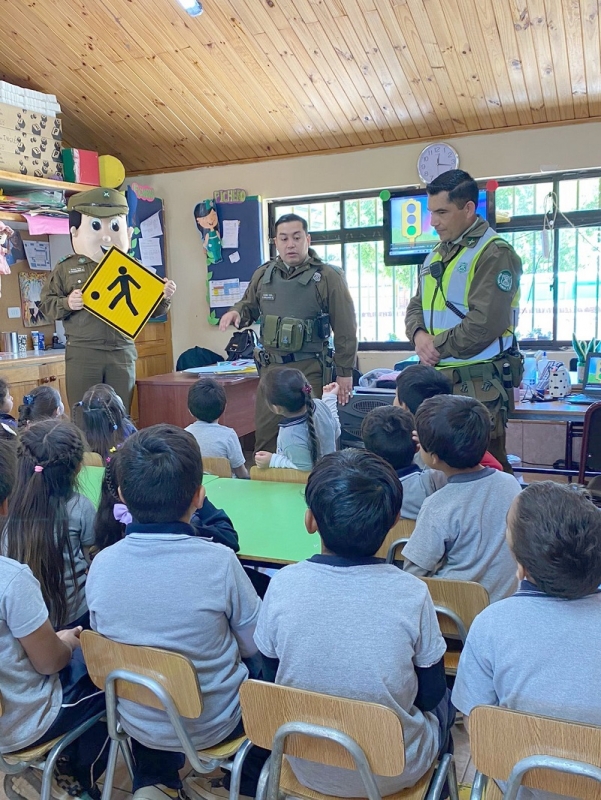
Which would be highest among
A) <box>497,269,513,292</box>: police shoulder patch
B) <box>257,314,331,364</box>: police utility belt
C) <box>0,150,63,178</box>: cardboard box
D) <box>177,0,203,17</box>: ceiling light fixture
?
<box>177,0,203,17</box>: ceiling light fixture

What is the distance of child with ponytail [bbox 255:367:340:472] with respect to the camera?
2.50 m

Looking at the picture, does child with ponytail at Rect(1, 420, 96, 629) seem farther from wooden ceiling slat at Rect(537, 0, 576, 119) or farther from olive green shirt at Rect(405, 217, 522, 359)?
wooden ceiling slat at Rect(537, 0, 576, 119)

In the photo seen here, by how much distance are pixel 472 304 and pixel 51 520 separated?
1.68m

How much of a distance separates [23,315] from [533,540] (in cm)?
540

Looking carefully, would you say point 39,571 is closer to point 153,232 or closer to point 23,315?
point 23,315

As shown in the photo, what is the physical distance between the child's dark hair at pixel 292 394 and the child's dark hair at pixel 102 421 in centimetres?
62

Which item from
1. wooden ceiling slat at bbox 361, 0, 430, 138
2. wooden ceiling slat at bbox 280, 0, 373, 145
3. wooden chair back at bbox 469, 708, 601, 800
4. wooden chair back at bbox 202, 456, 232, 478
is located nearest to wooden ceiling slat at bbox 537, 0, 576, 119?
wooden ceiling slat at bbox 361, 0, 430, 138

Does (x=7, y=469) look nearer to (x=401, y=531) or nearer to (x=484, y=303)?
(x=401, y=531)

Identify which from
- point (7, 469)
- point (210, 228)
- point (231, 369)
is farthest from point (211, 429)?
point (210, 228)

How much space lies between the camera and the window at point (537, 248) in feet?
16.9

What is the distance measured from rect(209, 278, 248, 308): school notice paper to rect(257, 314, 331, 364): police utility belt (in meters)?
2.71

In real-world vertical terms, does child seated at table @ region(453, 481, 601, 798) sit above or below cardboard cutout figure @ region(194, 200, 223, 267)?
below

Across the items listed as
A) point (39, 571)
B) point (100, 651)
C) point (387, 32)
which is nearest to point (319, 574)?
point (100, 651)

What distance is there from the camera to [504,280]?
99.9 inches
